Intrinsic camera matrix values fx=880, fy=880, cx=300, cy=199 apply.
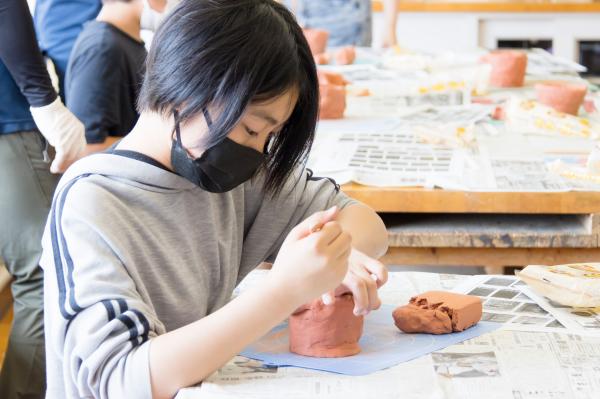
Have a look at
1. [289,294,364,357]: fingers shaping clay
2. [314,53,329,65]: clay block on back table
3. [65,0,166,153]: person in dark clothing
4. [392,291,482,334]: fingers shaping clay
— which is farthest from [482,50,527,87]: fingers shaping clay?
[289,294,364,357]: fingers shaping clay

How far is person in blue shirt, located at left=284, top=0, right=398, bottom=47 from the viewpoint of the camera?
467 centimetres

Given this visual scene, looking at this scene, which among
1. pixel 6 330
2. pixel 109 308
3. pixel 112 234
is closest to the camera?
pixel 109 308

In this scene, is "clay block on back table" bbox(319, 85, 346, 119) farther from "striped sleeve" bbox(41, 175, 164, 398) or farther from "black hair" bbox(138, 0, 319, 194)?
"striped sleeve" bbox(41, 175, 164, 398)

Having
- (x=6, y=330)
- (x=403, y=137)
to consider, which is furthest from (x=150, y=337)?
(x=6, y=330)

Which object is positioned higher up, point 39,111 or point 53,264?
point 53,264

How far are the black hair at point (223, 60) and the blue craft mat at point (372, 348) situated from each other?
32 centimetres

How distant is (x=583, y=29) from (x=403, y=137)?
4.04 m

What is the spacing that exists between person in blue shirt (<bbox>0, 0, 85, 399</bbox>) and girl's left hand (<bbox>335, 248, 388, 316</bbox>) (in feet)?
3.96

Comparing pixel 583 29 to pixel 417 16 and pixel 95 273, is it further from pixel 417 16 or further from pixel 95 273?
pixel 95 273

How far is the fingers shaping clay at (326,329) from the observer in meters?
1.30

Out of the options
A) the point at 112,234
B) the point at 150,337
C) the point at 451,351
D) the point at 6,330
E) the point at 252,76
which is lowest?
the point at 6,330

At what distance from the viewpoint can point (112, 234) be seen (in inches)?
48.7

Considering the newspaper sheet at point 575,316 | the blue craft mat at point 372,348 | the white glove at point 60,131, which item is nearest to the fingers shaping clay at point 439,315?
the blue craft mat at point 372,348

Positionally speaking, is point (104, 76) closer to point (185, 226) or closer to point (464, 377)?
point (185, 226)
